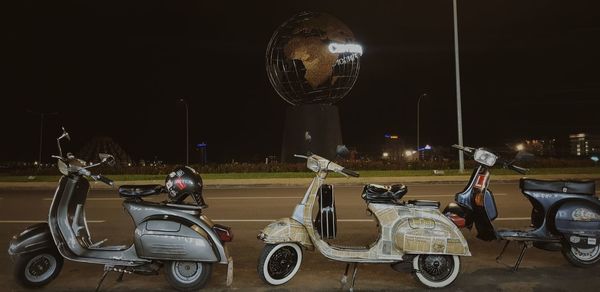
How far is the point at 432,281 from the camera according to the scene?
5.51m

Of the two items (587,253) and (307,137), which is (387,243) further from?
(307,137)

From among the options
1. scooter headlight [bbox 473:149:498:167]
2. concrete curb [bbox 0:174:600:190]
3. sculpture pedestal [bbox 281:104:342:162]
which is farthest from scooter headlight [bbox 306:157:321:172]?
sculpture pedestal [bbox 281:104:342:162]

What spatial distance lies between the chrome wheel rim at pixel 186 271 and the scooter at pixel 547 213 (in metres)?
3.06

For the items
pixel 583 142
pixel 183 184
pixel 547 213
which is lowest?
pixel 547 213

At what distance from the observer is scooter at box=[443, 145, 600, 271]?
6105 millimetres

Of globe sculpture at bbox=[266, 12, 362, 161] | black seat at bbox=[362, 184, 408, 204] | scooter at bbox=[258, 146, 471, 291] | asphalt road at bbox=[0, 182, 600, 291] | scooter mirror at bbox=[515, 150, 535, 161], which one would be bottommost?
asphalt road at bbox=[0, 182, 600, 291]

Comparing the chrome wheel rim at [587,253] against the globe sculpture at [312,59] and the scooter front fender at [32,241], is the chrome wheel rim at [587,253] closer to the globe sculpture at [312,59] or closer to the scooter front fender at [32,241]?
the scooter front fender at [32,241]

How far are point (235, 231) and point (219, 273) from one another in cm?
270

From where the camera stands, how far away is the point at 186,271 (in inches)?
215

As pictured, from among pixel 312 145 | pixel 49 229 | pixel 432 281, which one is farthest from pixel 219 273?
pixel 312 145

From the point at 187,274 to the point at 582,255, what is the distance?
4779mm

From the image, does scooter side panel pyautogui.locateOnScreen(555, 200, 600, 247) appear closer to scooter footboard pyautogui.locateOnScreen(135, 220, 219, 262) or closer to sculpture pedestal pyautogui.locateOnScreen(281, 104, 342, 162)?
scooter footboard pyautogui.locateOnScreen(135, 220, 219, 262)

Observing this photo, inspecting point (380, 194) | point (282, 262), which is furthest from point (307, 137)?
point (282, 262)

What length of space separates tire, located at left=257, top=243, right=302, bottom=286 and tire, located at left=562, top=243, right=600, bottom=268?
3.40 metres
